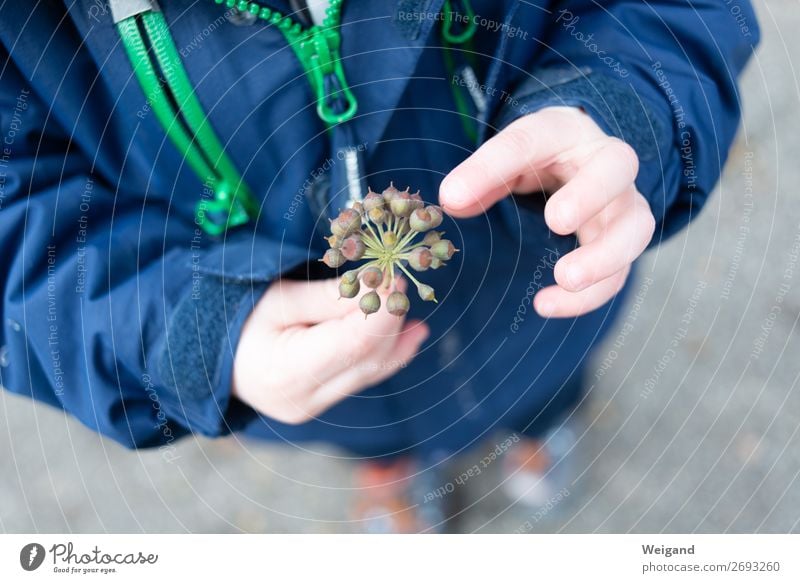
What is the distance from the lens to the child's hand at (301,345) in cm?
49

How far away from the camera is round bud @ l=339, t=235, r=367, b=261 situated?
0.42 m

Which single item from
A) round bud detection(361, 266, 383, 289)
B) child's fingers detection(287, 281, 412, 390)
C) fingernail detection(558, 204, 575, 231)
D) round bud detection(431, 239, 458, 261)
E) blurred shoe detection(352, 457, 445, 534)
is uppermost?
round bud detection(431, 239, 458, 261)

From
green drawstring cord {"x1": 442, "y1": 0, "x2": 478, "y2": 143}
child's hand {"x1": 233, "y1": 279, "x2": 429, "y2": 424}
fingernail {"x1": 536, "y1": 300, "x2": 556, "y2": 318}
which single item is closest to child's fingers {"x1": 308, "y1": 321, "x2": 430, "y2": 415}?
child's hand {"x1": 233, "y1": 279, "x2": 429, "y2": 424}

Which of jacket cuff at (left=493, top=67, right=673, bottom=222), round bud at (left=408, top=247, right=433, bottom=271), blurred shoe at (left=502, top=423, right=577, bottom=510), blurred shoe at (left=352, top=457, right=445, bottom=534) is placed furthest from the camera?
blurred shoe at (left=502, top=423, right=577, bottom=510)

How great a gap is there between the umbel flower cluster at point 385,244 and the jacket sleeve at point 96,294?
104 millimetres

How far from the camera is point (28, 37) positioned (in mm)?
468

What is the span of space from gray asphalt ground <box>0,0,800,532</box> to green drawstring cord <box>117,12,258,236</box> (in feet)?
0.82

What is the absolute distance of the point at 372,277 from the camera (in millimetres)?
415

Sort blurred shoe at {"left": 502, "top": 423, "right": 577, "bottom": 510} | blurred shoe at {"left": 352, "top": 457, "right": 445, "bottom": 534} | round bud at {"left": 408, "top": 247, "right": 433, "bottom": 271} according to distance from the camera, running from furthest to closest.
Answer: blurred shoe at {"left": 502, "top": 423, "right": 577, "bottom": 510}
blurred shoe at {"left": 352, "top": 457, "right": 445, "bottom": 534}
round bud at {"left": 408, "top": 247, "right": 433, "bottom": 271}

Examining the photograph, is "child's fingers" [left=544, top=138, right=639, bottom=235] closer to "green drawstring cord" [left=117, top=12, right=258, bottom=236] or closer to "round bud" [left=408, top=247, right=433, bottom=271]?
"round bud" [left=408, top=247, right=433, bottom=271]

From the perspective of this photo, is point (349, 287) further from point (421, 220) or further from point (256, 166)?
point (256, 166)

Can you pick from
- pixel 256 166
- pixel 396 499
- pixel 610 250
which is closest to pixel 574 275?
pixel 610 250

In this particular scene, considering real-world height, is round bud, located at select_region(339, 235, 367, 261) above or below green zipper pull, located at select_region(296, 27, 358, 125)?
below
